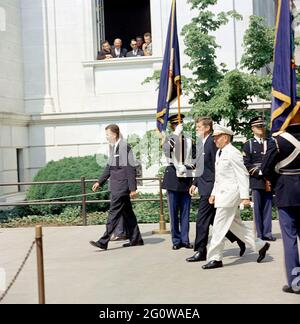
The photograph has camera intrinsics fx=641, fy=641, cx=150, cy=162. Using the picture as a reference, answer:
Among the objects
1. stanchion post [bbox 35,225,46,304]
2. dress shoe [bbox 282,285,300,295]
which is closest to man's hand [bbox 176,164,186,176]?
dress shoe [bbox 282,285,300,295]

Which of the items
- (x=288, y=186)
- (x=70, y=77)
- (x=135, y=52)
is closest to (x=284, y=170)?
(x=288, y=186)

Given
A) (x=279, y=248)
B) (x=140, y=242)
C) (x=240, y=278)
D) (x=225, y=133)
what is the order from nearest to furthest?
(x=240, y=278) < (x=225, y=133) < (x=279, y=248) < (x=140, y=242)

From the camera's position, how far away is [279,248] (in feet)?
32.2

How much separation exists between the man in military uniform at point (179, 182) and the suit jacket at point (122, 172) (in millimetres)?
561

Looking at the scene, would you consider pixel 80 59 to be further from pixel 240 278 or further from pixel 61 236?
pixel 240 278

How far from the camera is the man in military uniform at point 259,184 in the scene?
1059 centimetres

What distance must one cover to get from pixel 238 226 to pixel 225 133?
1.30 metres

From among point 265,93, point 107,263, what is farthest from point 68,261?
point 265,93

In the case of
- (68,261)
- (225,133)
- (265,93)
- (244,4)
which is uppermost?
(244,4)

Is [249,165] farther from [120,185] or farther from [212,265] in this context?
[212,265]

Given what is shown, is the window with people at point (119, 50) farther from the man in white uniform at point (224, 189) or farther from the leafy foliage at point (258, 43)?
the man in white uniform at point (224, 189)

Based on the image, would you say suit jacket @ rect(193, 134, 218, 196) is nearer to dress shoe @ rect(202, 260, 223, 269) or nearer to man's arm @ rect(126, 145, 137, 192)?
dress shoe @ rect(202, 260, 223, 269)

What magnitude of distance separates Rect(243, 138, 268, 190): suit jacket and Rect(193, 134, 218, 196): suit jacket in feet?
5.70
